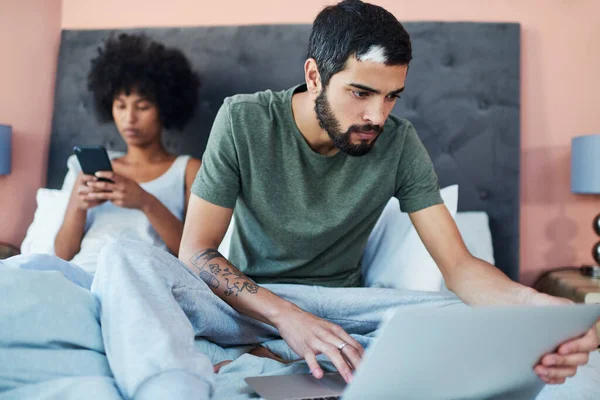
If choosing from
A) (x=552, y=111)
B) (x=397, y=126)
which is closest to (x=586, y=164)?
(x=552, y=111)

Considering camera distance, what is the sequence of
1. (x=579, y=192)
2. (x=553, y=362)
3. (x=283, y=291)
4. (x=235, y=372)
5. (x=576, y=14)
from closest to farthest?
(x=553, y=362) → (x=235, y=372) → (x=283, y=291) → (x=579, y=192) → (x=576, y=14)

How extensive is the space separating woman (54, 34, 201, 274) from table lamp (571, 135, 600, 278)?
1438 millimetres

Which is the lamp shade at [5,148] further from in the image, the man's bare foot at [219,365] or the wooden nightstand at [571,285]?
the wooden nightstand at [571,285]

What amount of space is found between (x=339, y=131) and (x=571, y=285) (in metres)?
1.15

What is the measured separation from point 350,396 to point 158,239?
1.46 m

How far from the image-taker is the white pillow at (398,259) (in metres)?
1.77

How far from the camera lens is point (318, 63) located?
4.59 ft

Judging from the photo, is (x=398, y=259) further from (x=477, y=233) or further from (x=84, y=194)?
(x=84, y=194)

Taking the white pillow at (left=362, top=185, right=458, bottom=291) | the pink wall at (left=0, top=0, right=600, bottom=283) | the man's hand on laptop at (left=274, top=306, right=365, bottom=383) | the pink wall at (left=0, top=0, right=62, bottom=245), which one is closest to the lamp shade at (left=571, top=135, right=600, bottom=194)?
the pink wall at (left=0, top=0, right=600, bottom=283)

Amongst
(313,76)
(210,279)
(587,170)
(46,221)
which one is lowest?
(46,221)

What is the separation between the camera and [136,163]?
2.34 meters

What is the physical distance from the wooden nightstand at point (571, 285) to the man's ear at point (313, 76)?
3.71 ft

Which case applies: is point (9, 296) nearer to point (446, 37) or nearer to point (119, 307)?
point (119, 307)

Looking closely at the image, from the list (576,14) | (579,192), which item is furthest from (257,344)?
(576,14)
